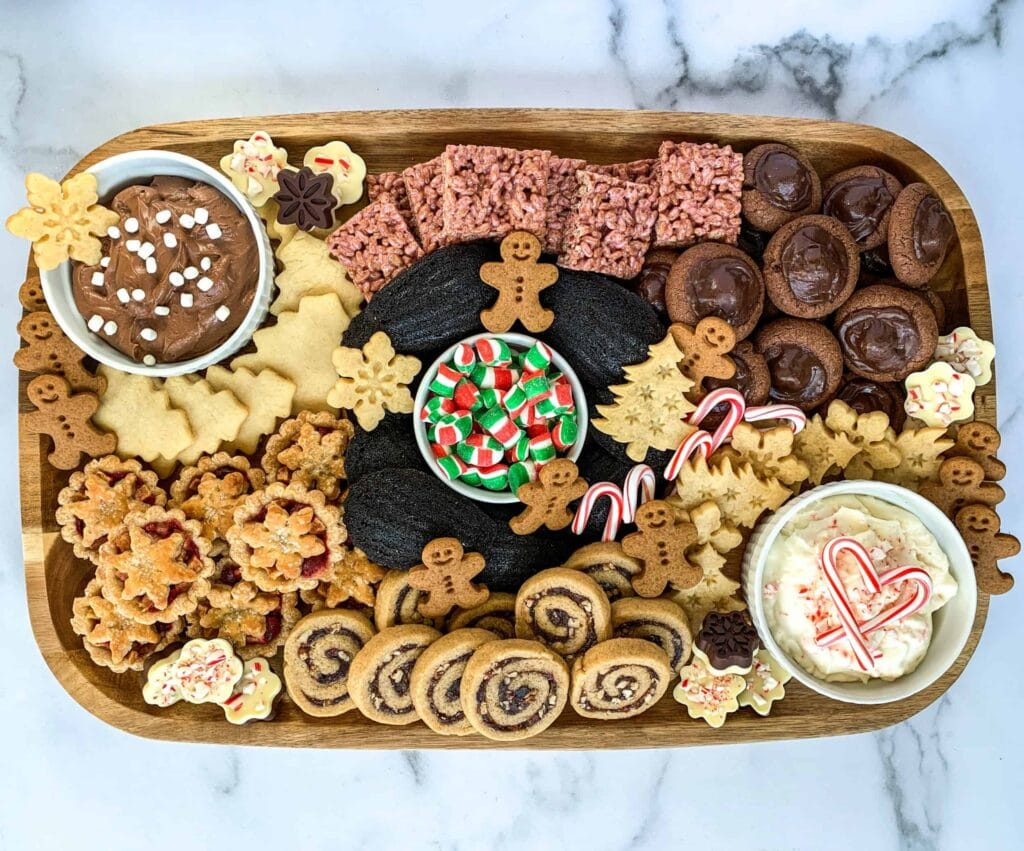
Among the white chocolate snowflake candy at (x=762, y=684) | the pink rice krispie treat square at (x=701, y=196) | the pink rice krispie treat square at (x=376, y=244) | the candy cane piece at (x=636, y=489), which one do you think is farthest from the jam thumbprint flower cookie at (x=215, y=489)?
the white chocolate snowflake candy at (x=762, y=684)

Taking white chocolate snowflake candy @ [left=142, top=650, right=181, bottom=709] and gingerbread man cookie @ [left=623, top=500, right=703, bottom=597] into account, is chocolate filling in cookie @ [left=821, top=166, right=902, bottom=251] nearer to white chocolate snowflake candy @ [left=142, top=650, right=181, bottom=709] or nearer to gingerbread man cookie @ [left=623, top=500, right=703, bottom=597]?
gingerbread man cookie @ [left=623, top=500, right=703, bottom=597]

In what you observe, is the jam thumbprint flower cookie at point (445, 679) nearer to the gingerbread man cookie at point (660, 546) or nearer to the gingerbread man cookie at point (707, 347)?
the gingerbread man cookie at point (660, 546)

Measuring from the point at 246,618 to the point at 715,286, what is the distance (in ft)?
4.56

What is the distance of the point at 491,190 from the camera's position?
1.97m

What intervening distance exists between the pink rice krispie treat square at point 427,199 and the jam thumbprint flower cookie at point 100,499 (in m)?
0.90

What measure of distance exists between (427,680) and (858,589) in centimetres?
99

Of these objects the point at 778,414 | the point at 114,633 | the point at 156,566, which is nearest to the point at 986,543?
the point at 778,414

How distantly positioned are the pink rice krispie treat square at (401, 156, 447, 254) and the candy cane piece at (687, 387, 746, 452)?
0.74 meters

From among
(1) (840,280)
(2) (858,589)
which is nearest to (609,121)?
(1) (840,280)

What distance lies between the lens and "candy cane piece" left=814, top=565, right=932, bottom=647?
179 cm

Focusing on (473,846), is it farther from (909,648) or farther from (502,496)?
(909,648)

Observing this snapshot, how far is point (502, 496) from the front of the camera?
2.01 m

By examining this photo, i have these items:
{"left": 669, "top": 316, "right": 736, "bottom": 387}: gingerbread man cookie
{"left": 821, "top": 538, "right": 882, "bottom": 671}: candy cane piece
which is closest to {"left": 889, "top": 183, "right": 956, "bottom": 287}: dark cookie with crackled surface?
{"left": 669, "top": 316, "right": 736, "bottom": 387}: gingerbread man cookie

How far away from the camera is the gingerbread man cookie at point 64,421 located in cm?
201
